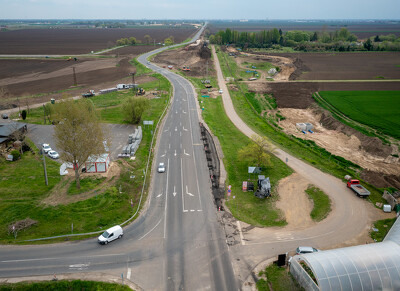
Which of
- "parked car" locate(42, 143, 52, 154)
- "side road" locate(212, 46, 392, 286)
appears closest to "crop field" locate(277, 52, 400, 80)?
"side road" locate(212, 46, 392, 286)

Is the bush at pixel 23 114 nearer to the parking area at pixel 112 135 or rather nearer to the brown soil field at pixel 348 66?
the parking area at pixel 112 135

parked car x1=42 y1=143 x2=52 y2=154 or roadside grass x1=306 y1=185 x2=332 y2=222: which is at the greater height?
parked car x1=42 y1=143 x2=52 y2=154

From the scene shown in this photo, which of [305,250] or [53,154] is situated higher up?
[53,154]

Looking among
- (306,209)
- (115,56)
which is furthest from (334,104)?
(115,56)

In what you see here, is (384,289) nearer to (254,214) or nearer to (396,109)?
(254,214)

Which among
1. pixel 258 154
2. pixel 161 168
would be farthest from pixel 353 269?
pixel 161 168

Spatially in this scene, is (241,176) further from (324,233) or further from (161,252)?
(161,252)

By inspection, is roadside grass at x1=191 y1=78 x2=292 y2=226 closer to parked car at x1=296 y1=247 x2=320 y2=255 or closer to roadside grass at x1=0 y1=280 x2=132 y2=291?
parked car at x1=296 y1=247 x2=320 y2=255
